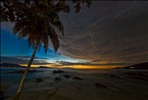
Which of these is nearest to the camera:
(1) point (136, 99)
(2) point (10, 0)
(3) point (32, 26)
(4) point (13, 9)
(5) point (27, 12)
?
(2) point (10, 0)

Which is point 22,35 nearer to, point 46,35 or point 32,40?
point 32,40

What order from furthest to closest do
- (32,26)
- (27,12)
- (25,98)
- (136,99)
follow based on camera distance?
(136,99)
(25,98)
(32,26)
(27,12)

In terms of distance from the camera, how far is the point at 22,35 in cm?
1620

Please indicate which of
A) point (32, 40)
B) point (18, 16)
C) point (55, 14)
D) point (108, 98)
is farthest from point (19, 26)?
point (108, 98)

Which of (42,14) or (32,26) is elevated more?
(32,26)

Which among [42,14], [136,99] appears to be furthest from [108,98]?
[42,14]

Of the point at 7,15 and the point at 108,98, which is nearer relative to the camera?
the point at 7,15

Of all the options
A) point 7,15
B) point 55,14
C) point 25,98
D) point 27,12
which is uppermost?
point 55,14

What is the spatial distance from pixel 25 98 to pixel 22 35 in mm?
11672

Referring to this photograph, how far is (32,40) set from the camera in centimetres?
1667

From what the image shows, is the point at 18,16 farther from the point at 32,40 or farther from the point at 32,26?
the point at 32,40

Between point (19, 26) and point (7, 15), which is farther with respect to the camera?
point (19, 26)

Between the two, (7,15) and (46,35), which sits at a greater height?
(46,35)

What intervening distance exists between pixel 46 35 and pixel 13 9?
29.1 feet
